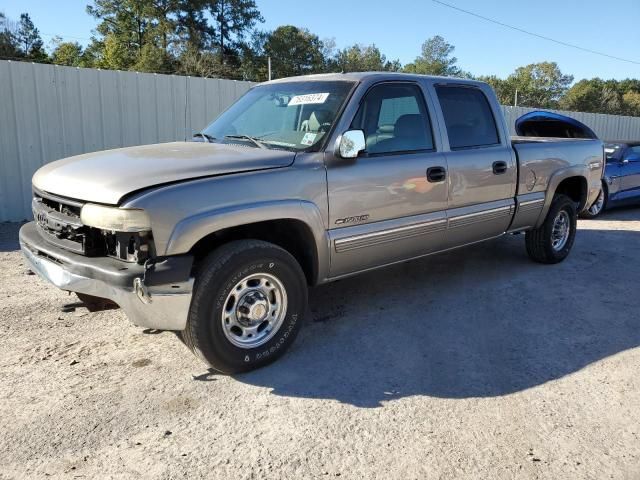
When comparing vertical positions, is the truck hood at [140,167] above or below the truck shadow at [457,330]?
above

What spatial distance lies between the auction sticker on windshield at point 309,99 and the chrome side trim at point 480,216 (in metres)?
1.55

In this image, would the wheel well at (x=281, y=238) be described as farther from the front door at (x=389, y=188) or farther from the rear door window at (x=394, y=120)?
the rear door window at (x=394, y=120)

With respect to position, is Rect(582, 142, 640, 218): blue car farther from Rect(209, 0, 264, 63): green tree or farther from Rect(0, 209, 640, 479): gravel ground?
Rect(209, 0, 264, 63): green tree

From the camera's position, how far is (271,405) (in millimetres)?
3090

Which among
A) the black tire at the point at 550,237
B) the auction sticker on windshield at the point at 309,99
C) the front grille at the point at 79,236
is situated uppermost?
the auction sticker on windshield at the point at 309,99

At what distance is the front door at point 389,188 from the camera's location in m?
3.80

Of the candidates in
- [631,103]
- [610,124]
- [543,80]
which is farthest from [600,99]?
[610,124]

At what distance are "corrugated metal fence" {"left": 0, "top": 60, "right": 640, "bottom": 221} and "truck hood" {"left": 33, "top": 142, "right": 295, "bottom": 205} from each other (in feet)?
16.0

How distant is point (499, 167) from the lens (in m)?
5.00

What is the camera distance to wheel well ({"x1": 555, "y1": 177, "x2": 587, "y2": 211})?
6282mm

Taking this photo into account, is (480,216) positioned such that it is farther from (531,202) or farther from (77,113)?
(77,113)

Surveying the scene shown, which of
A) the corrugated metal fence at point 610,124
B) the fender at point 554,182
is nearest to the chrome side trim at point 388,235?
the fender at point 554,182

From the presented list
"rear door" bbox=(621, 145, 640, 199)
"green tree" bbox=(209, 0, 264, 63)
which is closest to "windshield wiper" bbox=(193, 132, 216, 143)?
"rear door" bbox=(621, 145, 640, 199)

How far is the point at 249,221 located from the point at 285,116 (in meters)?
1.28
